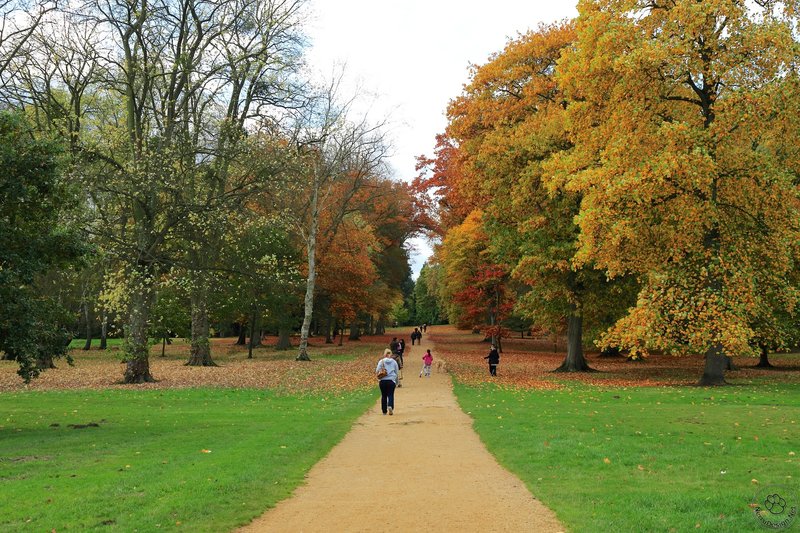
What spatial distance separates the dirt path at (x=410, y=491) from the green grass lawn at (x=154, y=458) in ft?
1.38

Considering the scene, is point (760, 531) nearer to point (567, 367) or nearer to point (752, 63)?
point (752, 63)

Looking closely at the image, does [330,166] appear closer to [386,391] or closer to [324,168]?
[324,168]

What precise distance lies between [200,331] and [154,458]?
23.0m

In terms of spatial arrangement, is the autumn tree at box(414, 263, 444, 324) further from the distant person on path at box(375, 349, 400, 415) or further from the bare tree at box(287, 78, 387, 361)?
the distant person on path at box(375, 349, 400, 415)

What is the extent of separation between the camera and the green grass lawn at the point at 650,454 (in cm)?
637

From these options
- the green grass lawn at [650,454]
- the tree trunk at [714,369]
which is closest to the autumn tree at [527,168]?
the tree trunk at [714,369]

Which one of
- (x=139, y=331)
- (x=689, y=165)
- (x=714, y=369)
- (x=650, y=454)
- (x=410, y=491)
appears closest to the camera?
(x=410, y=491)

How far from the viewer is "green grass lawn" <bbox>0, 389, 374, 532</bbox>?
21.5 feet

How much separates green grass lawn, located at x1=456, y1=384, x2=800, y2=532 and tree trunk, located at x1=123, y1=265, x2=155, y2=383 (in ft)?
41.1

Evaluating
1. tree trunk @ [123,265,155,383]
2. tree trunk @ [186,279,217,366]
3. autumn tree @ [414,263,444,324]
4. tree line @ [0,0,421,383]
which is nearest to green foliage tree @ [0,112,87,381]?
tree line @ [0,0,421,383]

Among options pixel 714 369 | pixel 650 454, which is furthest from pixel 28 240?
pixel 714 369

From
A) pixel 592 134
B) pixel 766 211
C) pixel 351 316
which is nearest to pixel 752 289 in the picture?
pixel 766 211

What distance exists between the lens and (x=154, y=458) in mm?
9633

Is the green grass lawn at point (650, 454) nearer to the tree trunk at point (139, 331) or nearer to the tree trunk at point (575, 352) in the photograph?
the tree trunk at point (575, 352)
